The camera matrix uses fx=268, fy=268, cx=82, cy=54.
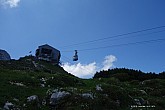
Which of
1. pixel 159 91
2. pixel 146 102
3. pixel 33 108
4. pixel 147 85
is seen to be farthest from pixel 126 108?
pixel 147 85

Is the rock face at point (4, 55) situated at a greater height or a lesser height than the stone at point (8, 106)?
greater

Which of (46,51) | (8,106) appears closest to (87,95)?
(8,106)

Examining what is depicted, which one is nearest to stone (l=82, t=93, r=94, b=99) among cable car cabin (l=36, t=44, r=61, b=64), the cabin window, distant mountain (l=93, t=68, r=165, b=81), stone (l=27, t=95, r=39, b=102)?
stone (l=27, t=95, r=39, b=102)

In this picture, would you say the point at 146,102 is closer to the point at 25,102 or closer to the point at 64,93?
the point at 64,93

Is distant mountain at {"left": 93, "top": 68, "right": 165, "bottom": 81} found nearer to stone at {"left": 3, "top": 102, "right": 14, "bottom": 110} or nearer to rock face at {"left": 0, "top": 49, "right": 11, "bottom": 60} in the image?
rock face at {"left": 0, "top": 49, "right": 11, "bottom": 60}

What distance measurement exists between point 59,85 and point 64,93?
6.00 metres

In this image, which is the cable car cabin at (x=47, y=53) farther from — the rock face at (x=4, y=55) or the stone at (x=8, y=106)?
the stone at (x=8, y=106)

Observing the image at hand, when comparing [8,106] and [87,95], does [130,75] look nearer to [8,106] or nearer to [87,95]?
[87,95]

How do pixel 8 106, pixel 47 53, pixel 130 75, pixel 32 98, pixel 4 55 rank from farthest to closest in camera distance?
1. pixel 47 53
2. pixel 4 55
3. pixel 130 75
4. pixel 32 98
5. pixel 8 106

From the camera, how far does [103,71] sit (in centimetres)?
6650

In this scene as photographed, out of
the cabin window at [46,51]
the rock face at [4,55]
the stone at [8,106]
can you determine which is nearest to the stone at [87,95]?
the stone at [8,106]

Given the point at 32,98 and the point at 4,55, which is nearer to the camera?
the point at 32,98

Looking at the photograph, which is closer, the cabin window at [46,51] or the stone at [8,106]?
the stone at [8,106]

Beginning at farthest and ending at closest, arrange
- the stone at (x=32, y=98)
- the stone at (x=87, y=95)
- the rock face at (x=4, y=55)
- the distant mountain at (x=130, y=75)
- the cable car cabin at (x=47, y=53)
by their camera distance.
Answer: the cable car cabin at (x=47, y=53)
the rock face at (x=4, y=55)
the distant mountain at (x=130, y=75)
the stone at (x=87, y=95)
the stone at (x=32, y=98)
